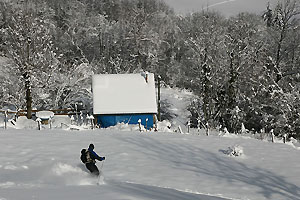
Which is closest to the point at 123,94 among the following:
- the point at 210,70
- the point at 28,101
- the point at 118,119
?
the point at 118,119

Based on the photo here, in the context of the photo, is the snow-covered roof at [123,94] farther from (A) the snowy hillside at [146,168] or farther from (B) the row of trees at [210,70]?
(A) the snowy hillside at [146,168]

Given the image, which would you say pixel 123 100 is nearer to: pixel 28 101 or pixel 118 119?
pixel 118 119

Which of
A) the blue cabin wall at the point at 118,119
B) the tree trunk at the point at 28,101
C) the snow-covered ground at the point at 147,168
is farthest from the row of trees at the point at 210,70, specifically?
the blue cabin wall at the point at 118,119

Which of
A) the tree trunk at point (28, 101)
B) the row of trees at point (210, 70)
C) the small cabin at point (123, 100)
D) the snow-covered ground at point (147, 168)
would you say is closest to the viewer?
the snow-covered ground at point (147, 168)

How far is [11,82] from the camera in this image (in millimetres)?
30047

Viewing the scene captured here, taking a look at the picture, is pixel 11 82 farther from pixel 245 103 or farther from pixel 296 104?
pixel 296 104

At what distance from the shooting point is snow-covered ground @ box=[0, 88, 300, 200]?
8.71 metres

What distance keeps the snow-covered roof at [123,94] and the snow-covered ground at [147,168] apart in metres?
6.99

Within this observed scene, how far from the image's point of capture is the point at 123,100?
2500 cm

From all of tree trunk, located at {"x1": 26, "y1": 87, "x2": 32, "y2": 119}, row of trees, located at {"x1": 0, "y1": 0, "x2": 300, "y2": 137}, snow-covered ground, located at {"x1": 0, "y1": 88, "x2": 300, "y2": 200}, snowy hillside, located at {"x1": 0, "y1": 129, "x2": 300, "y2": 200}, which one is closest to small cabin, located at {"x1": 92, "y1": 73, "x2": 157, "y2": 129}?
row of trees, located at {"x1": 0, "y1": 0, "x2": 300, "y2": 137}

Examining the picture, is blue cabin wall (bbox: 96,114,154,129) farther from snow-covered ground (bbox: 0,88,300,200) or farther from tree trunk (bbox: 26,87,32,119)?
snow-covered ground (bbox: 0,88,300,200)

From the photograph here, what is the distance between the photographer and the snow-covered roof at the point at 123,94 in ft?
80.3

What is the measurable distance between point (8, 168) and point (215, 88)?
2350cm

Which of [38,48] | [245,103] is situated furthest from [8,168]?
[245,103]
